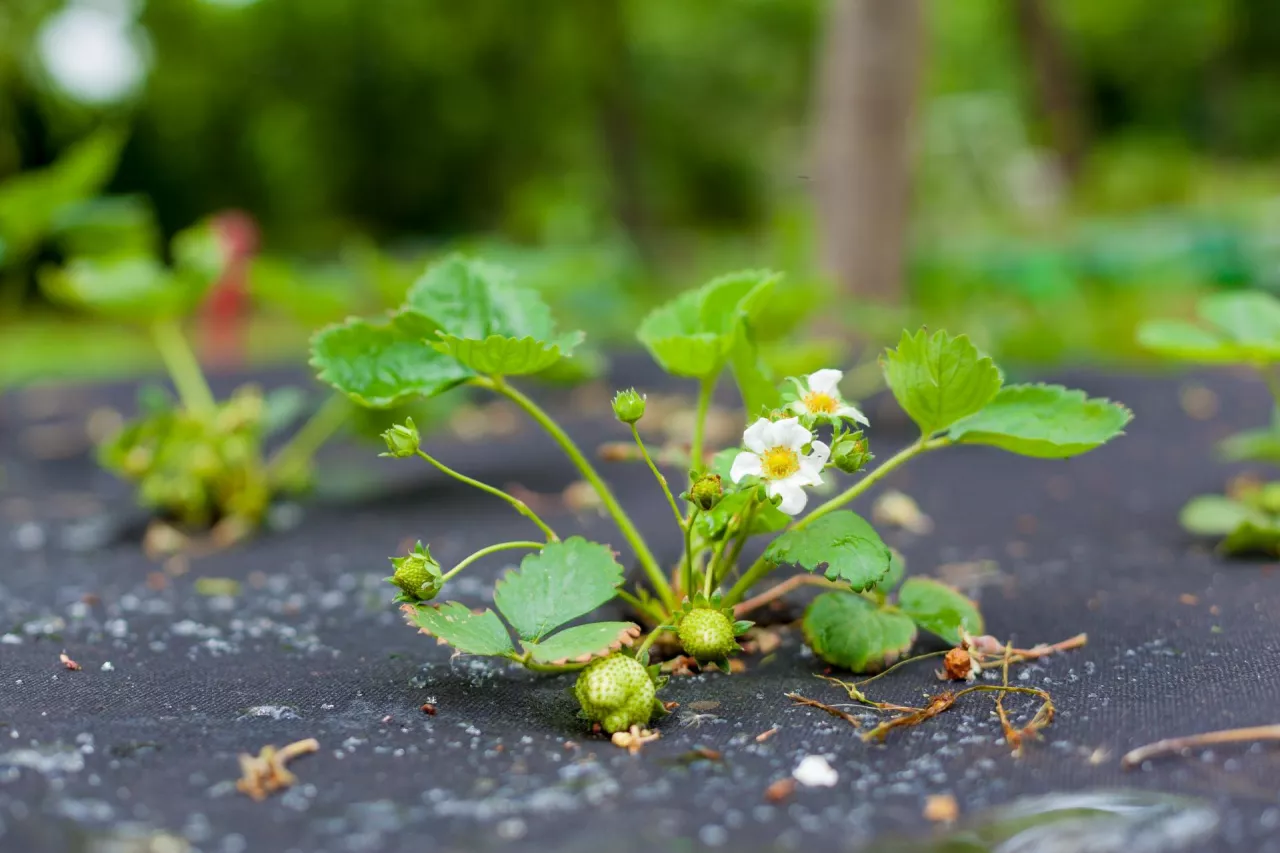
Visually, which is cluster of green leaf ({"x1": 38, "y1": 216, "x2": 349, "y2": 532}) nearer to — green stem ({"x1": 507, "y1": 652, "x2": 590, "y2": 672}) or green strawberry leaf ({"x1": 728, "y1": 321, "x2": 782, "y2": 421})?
→ green stem ({"x1": 507, "y1": 652, "x2": 590, "y2": 672})

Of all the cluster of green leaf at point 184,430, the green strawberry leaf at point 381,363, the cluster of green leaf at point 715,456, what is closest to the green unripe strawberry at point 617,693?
the cluster of green leaf at point 715,456

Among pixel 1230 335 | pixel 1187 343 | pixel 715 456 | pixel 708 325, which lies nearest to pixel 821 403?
pixel 715 456

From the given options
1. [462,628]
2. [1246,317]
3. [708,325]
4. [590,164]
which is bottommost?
[590,164]

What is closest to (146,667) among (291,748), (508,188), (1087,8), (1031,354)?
(291,748)

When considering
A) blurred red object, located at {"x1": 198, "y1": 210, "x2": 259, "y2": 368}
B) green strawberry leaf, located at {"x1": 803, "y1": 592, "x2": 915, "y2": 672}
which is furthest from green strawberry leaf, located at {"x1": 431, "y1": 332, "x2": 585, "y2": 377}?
blurred red object, located at {"x1": 198, "y1": 210, "x2": 259, "y2": 368}

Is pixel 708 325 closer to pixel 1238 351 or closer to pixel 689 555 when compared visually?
pixel 689 555

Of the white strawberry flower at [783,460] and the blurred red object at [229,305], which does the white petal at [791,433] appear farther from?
the blurred red object at [229,305]

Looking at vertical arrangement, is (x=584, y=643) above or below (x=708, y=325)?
below
